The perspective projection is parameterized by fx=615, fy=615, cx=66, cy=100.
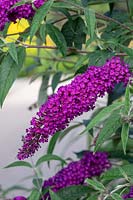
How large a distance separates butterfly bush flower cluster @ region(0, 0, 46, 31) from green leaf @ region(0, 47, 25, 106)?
9cm

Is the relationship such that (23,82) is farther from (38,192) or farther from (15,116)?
(38,192)

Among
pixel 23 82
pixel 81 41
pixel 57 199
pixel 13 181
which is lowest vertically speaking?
pixel 23 82

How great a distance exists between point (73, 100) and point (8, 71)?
0.90ft

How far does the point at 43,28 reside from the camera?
5.02ft

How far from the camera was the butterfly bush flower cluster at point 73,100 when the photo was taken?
1.22 m

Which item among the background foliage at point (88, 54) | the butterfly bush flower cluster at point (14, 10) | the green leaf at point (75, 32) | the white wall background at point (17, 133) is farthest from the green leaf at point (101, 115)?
the white wall background at point (17, 133)

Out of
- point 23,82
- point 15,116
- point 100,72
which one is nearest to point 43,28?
point 100,72

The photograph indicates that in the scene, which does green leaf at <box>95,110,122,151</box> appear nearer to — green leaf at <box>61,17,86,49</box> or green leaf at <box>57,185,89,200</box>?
green leaf at <box>57,185,89,200</box>

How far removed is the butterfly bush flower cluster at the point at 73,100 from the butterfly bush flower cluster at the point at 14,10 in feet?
0.82

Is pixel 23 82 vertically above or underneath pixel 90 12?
underneath

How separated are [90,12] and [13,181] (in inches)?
155

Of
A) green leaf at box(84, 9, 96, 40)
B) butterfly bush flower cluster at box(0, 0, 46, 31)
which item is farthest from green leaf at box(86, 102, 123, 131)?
butterfly bush flower cluster at box(0, 0, 46, 31)

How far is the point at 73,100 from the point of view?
122cm

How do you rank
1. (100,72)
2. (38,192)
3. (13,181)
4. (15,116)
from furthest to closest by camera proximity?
(15,116) < (13,181) < (38,192) < (100,72)
